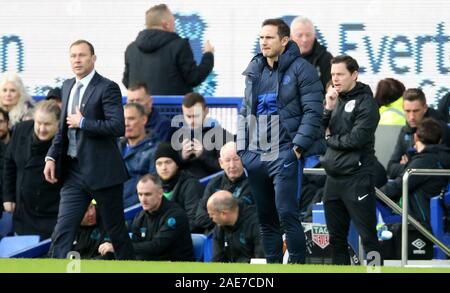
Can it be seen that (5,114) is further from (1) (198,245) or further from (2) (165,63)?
(1) (198,245)

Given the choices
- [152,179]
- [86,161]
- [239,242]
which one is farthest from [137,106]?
[86,161]

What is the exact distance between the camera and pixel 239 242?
601 inches

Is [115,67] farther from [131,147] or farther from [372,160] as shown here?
[372,160]

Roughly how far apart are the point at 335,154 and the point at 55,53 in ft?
20.1

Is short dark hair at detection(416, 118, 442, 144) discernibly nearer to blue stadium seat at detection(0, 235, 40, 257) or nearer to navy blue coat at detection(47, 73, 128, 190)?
navy blue coat at detection(47, 73, 128, 190)

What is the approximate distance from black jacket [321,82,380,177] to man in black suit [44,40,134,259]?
1.80 metres

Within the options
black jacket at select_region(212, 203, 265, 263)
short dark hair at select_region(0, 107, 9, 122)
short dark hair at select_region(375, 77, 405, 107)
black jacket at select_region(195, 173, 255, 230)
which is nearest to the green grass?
black jacket at select_region(212, 203, 265, 263)

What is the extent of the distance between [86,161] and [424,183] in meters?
3.30

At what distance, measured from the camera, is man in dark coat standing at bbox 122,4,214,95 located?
17.5 metres

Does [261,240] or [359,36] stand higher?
[359,36]

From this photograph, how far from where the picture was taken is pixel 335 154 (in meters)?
14.0

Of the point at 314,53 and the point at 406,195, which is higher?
the point at 314,53
